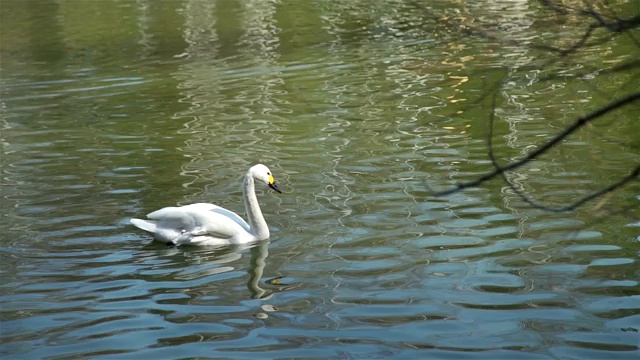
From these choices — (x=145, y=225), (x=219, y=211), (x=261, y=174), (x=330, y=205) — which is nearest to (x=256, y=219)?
(x=219, y=211)

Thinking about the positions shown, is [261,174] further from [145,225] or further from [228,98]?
[228,98]

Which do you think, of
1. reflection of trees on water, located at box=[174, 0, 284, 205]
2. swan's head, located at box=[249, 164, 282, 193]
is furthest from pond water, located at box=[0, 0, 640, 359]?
swan's head, located at box=[249, 164, 282, 193]

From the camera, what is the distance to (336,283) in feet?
31.3

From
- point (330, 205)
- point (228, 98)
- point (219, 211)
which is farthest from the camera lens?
point (228, 98)

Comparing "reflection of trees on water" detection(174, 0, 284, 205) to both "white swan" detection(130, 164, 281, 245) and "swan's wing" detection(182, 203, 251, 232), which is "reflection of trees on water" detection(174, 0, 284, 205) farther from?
"white swan" detection(130, 164, 281, 245)

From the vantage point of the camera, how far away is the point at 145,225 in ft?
35.9

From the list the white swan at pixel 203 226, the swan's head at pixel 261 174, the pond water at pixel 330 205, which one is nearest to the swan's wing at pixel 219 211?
the white swan at pixel 203 226

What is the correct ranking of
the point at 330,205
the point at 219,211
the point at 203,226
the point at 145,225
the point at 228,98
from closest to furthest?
the point at 203,226, the point at 145,225, the point at 219,211, the point at 330,205, the point at 228,98

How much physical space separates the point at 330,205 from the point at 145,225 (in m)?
1.97

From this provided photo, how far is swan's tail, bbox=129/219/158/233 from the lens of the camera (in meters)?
10.9

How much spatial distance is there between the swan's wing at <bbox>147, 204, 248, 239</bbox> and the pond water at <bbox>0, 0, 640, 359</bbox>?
197mm

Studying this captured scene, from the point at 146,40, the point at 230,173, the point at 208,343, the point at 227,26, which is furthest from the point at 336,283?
the point at 227,26

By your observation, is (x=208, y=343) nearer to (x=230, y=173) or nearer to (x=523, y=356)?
(x=523, y=356)

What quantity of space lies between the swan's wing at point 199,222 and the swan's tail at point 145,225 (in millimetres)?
67
